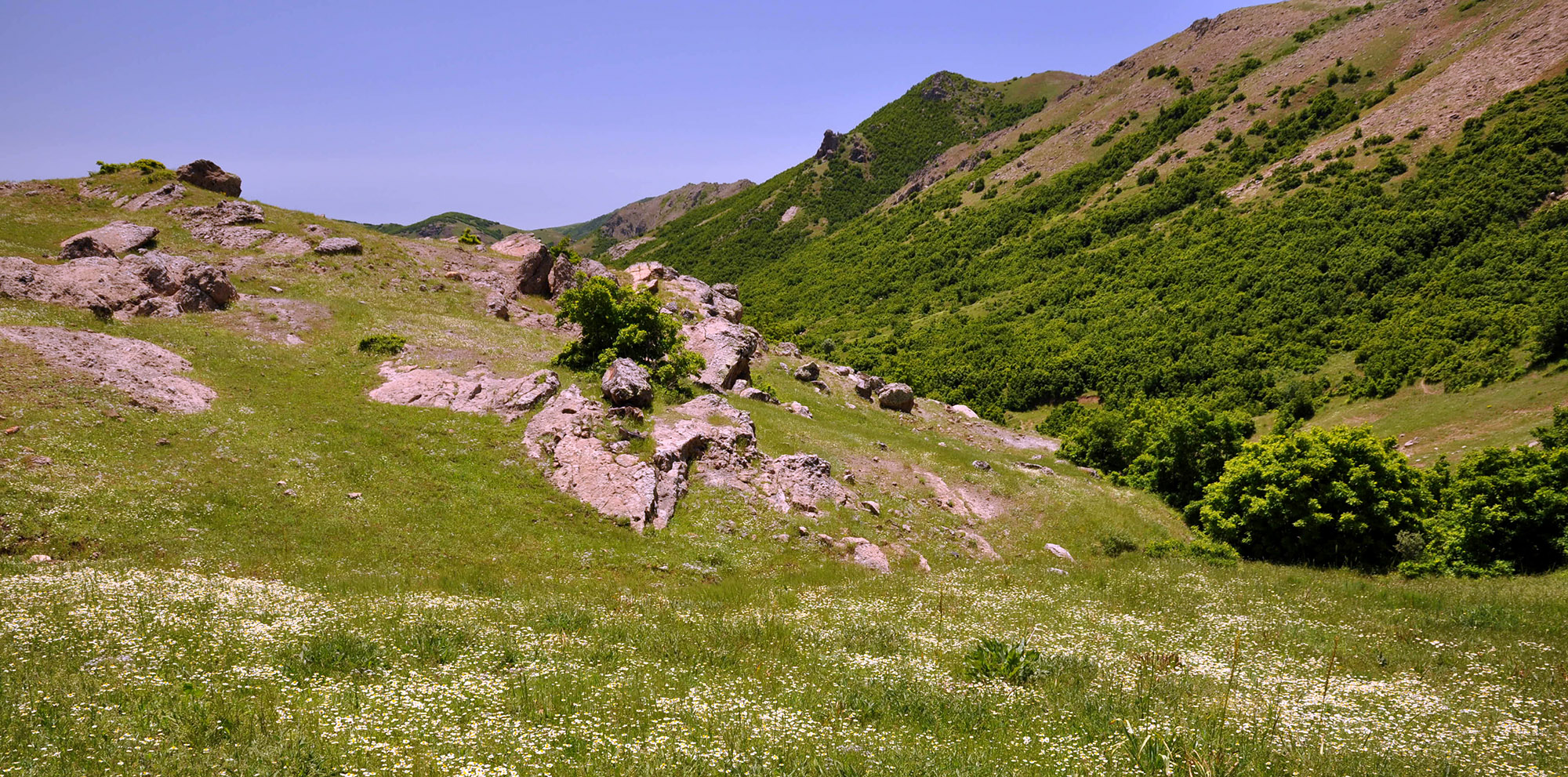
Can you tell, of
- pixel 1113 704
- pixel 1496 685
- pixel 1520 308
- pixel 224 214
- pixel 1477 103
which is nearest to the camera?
pixel 1113 704

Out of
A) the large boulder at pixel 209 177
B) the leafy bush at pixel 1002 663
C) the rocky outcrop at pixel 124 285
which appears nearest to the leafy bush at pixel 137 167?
the large boulder at pixel 209 177

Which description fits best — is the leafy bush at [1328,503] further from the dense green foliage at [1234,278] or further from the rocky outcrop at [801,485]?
the dense green foliage at [1234,278]

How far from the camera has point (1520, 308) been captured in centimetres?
5309

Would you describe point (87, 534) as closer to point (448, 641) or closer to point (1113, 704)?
point (448, 641)

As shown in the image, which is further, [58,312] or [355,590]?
[58,312]

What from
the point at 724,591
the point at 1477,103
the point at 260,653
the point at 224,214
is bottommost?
the point at 724,591

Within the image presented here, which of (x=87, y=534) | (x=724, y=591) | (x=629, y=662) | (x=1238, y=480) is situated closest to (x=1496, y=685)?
(x=629, y=662)

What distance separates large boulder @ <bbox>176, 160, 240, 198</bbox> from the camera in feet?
169

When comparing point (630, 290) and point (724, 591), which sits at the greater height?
point (630, 290)

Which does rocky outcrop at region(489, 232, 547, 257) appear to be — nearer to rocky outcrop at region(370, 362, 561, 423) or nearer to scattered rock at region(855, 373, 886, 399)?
rocky outcrop at region(370, 362, 561, 423)

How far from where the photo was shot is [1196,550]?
1191 inches

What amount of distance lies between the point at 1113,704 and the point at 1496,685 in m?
6.69

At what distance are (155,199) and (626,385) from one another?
4485 centimetres

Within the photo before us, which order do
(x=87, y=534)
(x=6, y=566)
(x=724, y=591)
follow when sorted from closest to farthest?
1. (x=6, y=566)
2. (x=87, y=534)
3. (x=724, y=591)
